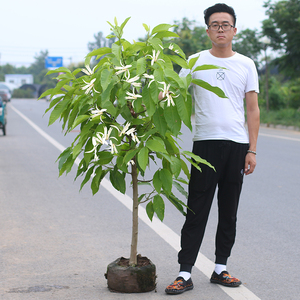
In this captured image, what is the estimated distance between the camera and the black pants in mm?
3697

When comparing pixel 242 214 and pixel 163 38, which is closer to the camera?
pixel 163 38

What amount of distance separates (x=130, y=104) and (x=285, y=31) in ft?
68.0

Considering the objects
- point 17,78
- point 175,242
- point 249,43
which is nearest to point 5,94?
point 249,43

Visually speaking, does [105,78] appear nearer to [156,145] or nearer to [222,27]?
[156,145]

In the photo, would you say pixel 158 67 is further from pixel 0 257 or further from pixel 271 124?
pixel 271 124

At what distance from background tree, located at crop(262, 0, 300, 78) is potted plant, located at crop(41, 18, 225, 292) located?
19.5 m

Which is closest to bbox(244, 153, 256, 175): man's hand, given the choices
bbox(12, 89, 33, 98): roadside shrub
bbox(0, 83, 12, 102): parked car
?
bbox(0, 83, 12, 102): parked car

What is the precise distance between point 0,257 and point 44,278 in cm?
76

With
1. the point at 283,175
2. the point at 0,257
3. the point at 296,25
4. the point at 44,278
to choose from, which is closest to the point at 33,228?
the point at 0,257

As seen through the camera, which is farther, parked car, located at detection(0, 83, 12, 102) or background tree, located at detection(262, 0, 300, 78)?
parked car, located at detection(0, 83, 12, 102)

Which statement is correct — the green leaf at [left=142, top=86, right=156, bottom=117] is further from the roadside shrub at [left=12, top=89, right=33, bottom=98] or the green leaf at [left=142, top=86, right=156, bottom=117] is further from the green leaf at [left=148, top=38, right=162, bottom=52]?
the roadside shrub at [left=12, top=89, right=33, bottom=98]

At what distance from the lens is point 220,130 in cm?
366

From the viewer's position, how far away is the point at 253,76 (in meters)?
Result: 3.70

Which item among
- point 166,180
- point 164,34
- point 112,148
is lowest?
point 166,180
